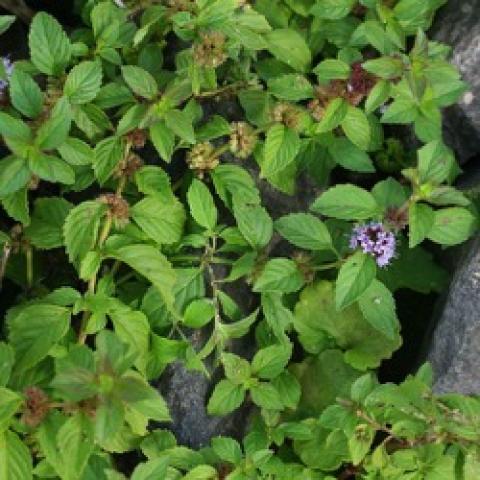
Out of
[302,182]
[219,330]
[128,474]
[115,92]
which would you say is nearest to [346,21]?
[302,182]

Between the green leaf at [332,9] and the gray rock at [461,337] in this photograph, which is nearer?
the gray rock at [461,337]

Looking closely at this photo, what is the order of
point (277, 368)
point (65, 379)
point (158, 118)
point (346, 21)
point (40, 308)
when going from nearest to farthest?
point (65, 379) < point (40, 308) < point (158, 118) < point (277, 368) < point (346, 21)

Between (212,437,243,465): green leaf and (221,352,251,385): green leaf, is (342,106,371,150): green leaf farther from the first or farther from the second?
(212,437,243,465): green leaf

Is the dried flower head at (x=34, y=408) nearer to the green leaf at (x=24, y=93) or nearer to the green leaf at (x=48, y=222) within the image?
the green leaf at (x=48, y=222)

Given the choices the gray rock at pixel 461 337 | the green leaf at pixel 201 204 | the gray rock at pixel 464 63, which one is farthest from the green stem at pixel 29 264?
the gray rock at pixel 464 63

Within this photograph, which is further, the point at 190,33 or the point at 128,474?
the point at 128,474

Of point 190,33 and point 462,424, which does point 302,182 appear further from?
point 462,424
